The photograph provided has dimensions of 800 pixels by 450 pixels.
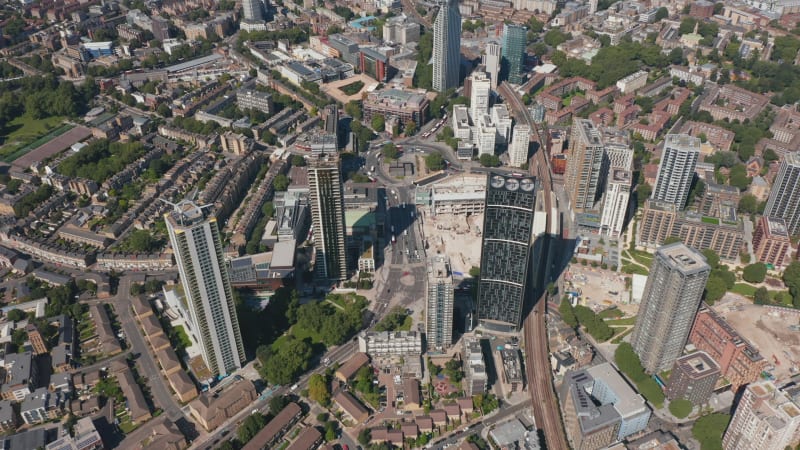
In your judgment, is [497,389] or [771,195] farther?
[771,195]

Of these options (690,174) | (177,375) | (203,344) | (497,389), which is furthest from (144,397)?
(690,174)

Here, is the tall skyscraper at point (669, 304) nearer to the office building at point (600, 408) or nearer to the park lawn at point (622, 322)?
the office building at point (600, 408)

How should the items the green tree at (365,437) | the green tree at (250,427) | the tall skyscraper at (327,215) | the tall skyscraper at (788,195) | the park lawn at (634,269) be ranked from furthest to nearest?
the park lawn at (634,269) < the tall skyscraper at (788,195) < the tall skyscraper at (327,215) < the green tree at (365,437) < the green tree at (250,427)

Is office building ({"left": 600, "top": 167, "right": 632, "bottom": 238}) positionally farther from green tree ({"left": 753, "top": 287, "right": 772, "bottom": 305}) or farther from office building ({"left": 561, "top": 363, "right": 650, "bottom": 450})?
office building ({"left": 561, "top": 363, "right": 650, "bottom": 450})

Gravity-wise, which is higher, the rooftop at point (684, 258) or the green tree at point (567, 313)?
the rooftop at point (684, 258)

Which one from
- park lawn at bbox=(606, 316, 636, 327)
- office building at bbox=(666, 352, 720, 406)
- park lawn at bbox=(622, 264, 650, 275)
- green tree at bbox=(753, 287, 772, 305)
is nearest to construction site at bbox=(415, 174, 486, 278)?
park lawn at bbox=(606, 316, 636, 327)

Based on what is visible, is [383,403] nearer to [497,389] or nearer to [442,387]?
[442,387]

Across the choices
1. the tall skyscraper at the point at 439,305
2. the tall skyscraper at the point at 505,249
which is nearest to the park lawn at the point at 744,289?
the tall skyscraper at the point at 505,249
